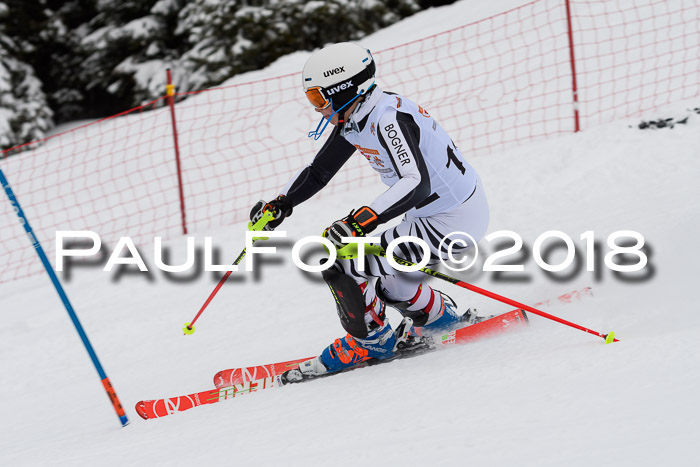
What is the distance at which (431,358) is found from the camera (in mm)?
3533

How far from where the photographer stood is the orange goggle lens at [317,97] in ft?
10.6

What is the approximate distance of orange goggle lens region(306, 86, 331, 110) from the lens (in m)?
3.22

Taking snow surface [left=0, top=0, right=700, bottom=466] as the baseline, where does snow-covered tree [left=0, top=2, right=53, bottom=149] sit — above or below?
above

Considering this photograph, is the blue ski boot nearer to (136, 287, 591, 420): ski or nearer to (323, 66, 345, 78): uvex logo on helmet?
(136, 287, 591, 420): ski

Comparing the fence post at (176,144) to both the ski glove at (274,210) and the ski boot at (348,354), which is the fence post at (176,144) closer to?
the ski glove at (274,210)

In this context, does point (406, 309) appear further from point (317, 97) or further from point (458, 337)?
point (317, 97)

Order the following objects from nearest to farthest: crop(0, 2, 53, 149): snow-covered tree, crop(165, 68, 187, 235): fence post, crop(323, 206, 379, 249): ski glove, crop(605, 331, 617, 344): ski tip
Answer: crop(605, 331, 617, 344): ski tip → crop(323, 206, 379, 249): ski glove → crop(165, 68, 187, 235): fence post → crop(0, 2, 53, 149): snow-covered tree

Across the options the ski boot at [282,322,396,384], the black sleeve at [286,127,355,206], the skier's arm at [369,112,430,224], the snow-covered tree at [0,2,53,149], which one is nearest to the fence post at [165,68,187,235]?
the black sleeve at [286,127,355,206]

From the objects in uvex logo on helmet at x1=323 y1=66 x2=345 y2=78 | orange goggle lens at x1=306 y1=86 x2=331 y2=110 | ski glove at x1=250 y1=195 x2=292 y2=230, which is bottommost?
ski glove at x1=250 y1=195 x2=292 y2=230

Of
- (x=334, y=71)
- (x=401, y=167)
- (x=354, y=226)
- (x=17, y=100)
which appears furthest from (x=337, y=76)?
(x=17, y=100)

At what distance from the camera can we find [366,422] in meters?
2.63

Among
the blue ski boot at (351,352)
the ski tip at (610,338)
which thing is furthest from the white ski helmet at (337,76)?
the ski tip at (610,338)

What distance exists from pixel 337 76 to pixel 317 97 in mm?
143

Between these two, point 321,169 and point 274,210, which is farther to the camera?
point 321,169
